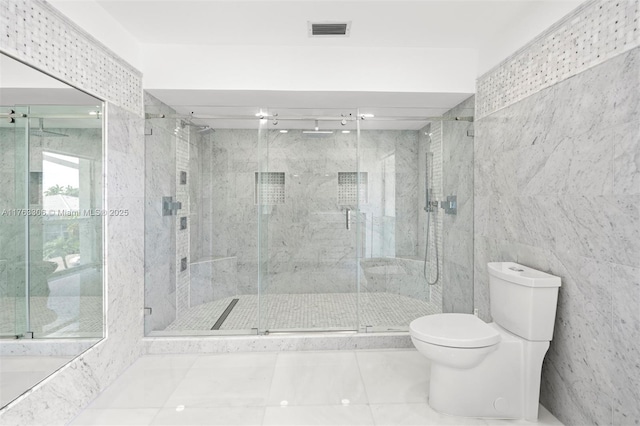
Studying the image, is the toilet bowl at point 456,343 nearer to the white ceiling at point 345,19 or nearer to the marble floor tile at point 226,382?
the marble floor tile at point 226,382

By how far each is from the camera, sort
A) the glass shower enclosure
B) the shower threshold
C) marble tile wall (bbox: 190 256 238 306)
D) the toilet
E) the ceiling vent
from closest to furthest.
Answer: the glass shower enclosure → the toilet → the ceiling vent → the shower threshold → marble tile wall (bbox: 190 256 238 306)

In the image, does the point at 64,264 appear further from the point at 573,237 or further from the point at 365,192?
the point at 573,237

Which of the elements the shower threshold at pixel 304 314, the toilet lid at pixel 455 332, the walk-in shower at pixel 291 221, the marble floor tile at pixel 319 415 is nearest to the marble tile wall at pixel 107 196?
the walk-in shower at pixel 291 221

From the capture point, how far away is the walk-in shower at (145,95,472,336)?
114 inches

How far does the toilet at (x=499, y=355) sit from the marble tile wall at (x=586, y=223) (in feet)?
0.42

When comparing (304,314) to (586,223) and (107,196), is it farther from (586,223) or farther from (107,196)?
(586,223)

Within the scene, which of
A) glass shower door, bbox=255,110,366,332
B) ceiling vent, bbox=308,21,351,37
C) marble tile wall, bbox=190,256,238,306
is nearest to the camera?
ceiling vent, bbox=308,21,351,37

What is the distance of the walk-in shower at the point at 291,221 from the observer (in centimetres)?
290

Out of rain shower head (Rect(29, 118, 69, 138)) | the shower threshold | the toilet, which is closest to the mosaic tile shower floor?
the shower threshold

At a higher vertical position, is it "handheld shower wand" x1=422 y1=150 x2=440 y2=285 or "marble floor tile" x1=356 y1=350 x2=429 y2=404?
"handheld shower wand" x1=422 y1=150 x2=440 y2=285

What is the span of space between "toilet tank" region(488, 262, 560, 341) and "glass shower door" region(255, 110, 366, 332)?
1.30m

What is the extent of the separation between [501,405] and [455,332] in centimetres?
48

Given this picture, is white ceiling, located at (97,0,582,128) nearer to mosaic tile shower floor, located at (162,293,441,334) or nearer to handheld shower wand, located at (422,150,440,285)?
handheld shower wand, located at (422,150,440,285)

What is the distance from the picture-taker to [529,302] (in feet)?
5.95
